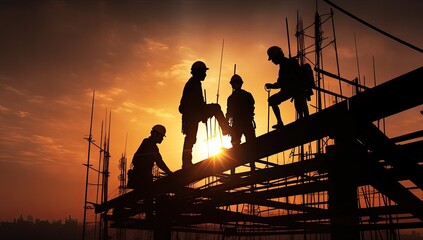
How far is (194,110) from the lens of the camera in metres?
8.68

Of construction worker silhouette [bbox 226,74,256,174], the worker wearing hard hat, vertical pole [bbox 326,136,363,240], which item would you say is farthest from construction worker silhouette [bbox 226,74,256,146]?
vertical pole [bbox 326,136,363,240]

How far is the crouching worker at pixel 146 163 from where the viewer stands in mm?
9234

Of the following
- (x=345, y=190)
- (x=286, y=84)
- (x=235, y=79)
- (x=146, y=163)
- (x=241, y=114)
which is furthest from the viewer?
(x=235, y=79)

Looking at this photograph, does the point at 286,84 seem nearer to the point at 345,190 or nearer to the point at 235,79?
the point at 235,79

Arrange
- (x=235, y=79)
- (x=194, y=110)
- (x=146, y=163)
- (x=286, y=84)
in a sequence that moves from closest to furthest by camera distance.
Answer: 1. (x=286, y=84)
2. (x=194, y=110)
3. (x=146, y=163)
4. (x=235, y=79)

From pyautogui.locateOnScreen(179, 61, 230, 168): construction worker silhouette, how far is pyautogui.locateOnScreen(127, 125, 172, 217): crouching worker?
0.92m

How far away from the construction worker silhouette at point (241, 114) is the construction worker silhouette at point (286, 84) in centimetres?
143

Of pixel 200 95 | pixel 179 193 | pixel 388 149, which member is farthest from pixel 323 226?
pixel 388 149

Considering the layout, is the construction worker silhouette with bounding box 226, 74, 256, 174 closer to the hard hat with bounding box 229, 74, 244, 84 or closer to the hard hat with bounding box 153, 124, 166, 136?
the hard hat with bounding box 229, 74, 244, 84

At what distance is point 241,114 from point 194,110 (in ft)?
6.44

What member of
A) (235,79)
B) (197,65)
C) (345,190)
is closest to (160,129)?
(197,65)

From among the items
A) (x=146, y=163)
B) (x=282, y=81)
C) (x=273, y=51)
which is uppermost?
(x=273, y=51)

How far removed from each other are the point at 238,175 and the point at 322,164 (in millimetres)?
2709

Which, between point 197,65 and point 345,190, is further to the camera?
point 197,65
